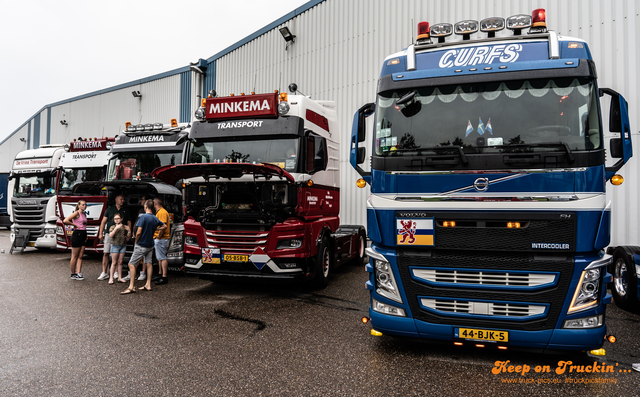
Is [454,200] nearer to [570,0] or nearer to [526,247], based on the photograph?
[526,247]

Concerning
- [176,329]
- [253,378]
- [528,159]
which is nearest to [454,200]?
[528,159]

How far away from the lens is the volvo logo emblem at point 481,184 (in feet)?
13.2

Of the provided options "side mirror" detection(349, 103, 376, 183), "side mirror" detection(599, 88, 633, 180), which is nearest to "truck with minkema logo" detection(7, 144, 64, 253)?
"side mirror" detection(349, 103, 376, 183)

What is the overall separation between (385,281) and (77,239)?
278 inches

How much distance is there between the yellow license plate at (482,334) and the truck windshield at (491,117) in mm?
1750

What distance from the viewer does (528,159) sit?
3943 mm

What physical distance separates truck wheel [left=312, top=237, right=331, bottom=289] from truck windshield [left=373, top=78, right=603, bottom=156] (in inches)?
141

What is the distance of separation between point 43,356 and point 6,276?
611 centimetres

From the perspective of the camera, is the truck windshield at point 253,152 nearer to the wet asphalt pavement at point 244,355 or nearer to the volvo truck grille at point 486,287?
the wet asphalt pavement at point 244,355

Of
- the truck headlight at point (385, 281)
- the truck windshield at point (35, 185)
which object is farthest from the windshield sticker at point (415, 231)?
the truck windshield at point (35, 185)

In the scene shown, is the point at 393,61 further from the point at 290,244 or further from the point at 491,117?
the point at 290,244

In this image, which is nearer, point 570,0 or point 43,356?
point 43,356

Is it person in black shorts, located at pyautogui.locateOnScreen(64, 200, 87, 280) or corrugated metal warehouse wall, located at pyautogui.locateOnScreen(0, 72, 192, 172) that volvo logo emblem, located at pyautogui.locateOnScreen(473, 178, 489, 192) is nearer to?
person in black shorts, located at pyautogui.locateOnScreen(64, 200, 87, 280)

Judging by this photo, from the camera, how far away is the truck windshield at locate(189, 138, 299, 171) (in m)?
7.13
